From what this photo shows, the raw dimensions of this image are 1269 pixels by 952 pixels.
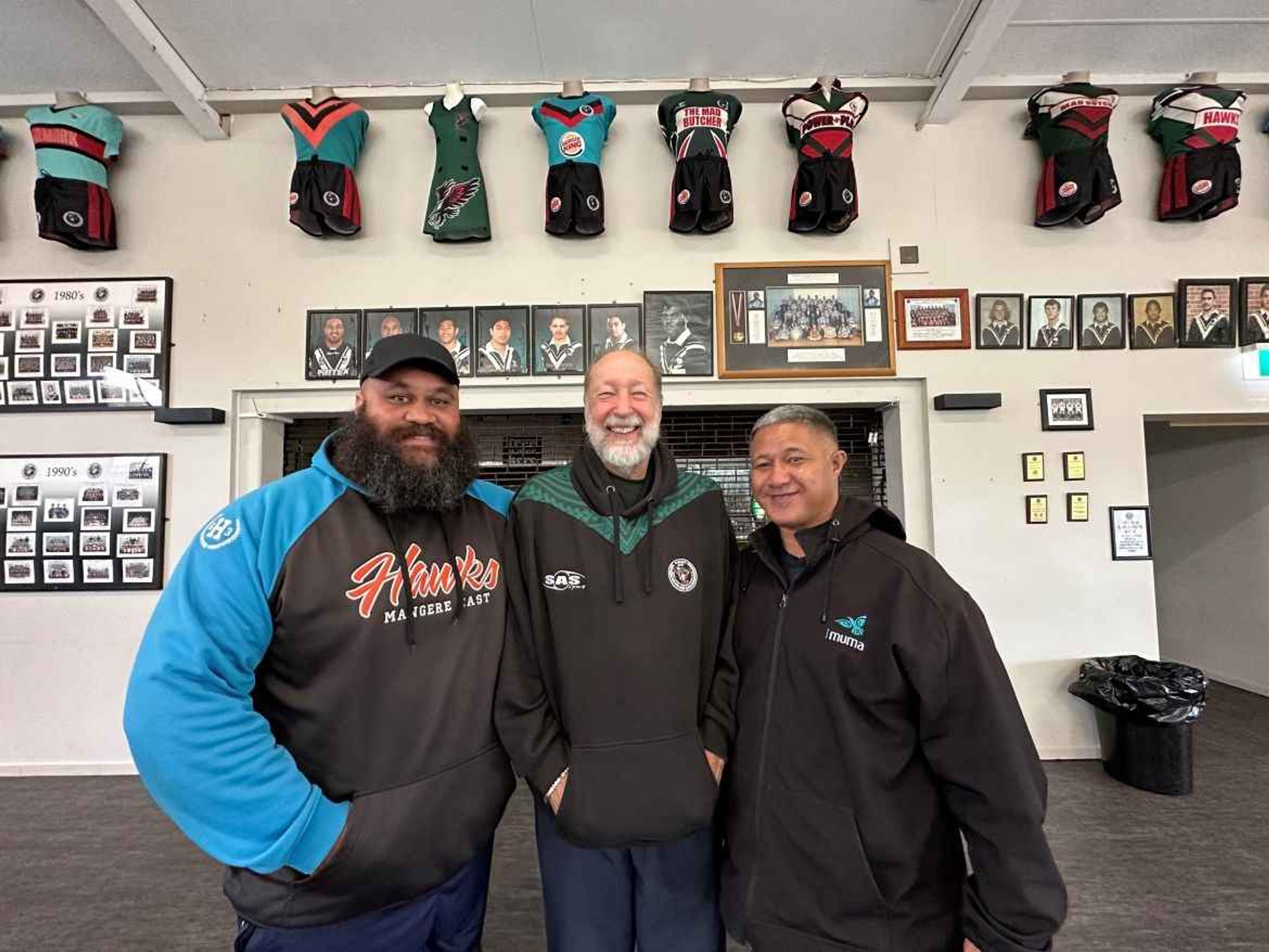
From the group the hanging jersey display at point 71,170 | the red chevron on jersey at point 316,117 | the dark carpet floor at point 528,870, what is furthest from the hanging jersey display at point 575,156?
the dark carpet floor at point 528,870

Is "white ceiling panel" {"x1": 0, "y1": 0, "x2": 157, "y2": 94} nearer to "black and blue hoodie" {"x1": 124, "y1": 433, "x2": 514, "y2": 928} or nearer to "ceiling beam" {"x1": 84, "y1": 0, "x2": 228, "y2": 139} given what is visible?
"ceiling beam" {"x1": 84, "y1": 0, "x2": 228, "y2": 139}

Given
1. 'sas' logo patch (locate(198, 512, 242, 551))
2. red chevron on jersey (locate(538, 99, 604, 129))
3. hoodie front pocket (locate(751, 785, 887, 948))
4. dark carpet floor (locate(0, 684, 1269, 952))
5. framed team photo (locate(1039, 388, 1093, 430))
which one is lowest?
dark carpet floor (locate(0, 684, 1269, 952))

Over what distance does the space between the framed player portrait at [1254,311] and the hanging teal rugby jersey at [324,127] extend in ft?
16.8

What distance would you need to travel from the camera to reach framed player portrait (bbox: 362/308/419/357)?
334 cm

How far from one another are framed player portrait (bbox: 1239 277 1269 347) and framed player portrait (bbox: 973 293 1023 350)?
1.22 meters

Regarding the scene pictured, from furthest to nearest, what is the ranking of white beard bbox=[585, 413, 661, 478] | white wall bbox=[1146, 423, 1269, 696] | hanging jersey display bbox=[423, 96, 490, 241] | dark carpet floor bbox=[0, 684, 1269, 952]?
white wall bbox=[1146, 423, 1269, 696], hanging jersey display bbox=[423, 96, 490, 241], dark carpet floor bbox=[0, 684, 1269, 952], white beard bbox=[585, 413, 661, 478]

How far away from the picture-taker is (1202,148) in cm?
319

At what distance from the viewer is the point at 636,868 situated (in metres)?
1.32

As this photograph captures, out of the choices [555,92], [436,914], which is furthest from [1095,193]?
[436,914]

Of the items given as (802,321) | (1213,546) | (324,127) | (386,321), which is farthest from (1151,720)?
(324,127)

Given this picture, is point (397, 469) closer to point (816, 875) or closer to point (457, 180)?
point (816, 875)

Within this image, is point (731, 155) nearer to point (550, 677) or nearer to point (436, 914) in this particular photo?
point (550, 677)

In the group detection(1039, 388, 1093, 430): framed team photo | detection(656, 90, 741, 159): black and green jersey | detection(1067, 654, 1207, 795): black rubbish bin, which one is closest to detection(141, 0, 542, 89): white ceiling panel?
detection(656, 90, 741, 159): black and green jersey

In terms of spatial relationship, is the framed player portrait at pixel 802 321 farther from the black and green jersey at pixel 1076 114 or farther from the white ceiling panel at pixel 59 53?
the white ceiling panel at pixel 59 53
